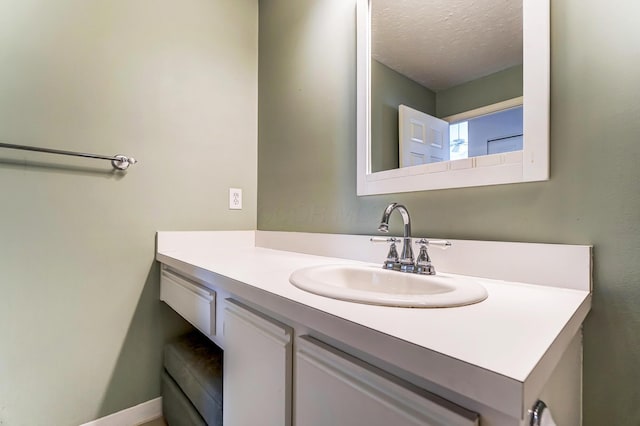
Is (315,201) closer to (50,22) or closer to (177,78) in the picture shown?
(177,78)

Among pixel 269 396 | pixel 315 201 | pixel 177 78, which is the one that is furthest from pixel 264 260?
pixel 177 78

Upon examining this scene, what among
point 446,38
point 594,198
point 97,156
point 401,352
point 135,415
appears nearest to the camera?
point 401,352

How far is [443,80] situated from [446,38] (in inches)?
5.2

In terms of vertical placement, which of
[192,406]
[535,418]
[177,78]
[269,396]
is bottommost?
[192,406]

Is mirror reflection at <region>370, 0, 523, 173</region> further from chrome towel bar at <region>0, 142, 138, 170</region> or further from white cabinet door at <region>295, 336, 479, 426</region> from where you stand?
chrome towel bar at <region>0, 142, 138, 170</region>

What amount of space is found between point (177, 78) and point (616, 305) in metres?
1.80

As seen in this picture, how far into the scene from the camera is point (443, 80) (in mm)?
938

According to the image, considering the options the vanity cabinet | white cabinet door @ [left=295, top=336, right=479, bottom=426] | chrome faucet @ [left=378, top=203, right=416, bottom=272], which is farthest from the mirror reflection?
white cabinet door @ [left=295, top=336, right=479, bottom=426]

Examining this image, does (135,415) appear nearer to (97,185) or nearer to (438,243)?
Answer: (97,185)

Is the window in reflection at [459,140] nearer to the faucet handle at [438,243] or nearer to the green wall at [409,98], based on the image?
the green wall at [409,98]

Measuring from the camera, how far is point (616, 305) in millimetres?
627

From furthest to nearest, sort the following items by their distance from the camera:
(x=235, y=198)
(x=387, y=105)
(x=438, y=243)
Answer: (x=235, y=198), (x=387, y=105), (x=438, y=243)

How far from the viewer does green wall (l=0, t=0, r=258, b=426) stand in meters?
1.08

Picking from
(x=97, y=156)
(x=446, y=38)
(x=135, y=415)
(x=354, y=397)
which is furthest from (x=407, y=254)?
(x=135, y=415)
